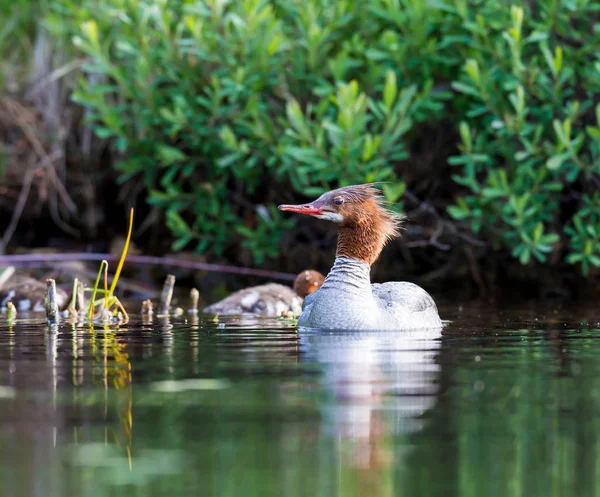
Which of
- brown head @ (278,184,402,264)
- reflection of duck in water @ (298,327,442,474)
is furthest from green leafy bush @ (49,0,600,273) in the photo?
reflection of duck in water @ (298,327,442,474)

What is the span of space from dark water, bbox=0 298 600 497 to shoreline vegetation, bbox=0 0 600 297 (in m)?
3.64

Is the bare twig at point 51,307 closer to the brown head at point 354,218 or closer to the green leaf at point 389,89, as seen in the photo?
the brown head at point 354,218

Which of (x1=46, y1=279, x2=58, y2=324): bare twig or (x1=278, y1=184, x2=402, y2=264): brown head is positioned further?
(x1=46, y1=279, x2=58, y2=324): bare twig

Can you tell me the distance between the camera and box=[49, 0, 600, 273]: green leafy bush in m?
10.1

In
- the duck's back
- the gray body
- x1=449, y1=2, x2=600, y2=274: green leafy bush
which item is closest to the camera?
the gray body

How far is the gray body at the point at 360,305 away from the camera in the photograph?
24.2ft

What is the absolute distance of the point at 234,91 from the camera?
10867 mm

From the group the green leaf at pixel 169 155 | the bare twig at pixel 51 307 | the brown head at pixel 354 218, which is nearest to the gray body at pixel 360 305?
the brown head at pixel 354 218

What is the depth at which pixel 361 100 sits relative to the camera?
9938mm

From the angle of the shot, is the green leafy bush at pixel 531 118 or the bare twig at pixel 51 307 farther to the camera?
the green leafy bush at pixel 531 118

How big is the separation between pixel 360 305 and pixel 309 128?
3.40 meters

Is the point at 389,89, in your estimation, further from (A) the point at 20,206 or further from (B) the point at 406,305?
(A) the point at 20,206

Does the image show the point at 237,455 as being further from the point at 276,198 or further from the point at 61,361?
the point at 276,198

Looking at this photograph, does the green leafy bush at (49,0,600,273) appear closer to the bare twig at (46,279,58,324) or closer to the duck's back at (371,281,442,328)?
the duck's back at (371,281,442,328)
